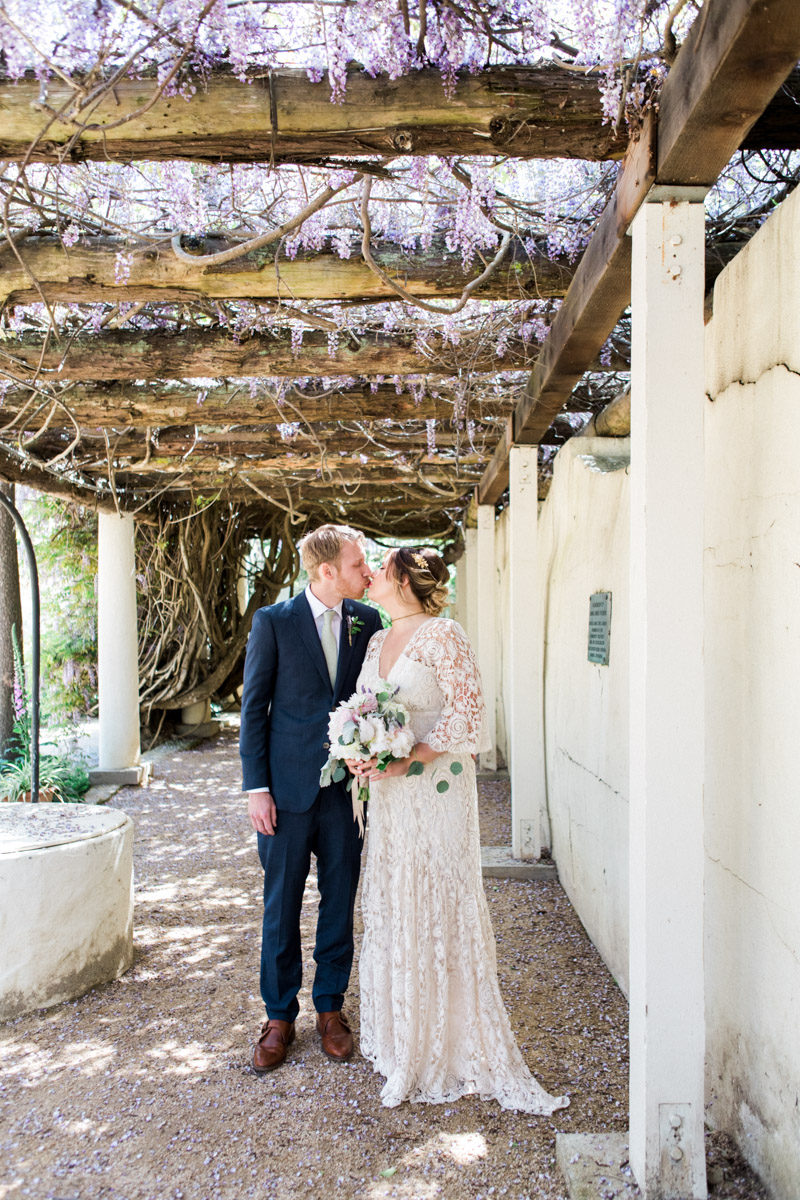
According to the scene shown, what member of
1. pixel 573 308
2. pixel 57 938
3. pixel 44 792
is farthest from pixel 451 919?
pixel 44 792

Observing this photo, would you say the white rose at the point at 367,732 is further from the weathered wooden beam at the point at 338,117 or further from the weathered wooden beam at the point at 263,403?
the weathered wooden beam at the point at 263,403

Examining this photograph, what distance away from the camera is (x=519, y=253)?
2.73 metres

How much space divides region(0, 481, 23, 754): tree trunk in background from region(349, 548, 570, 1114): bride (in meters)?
4.26

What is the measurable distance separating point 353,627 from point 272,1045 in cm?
116

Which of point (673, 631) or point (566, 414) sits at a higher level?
point (566, 414)

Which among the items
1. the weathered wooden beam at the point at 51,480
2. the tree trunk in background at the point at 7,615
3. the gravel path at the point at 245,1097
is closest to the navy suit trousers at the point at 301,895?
the gravel path at the point at 245,1097

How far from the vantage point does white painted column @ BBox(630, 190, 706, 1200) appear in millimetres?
1701

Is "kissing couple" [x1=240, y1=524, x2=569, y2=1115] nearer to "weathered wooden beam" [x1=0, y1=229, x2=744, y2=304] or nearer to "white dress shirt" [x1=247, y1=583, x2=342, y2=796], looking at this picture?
"white dress shirt" [x1=247, y1=583, x2=342, y2=796]

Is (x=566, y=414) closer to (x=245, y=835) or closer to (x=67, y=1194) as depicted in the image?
(x=245, y=835)

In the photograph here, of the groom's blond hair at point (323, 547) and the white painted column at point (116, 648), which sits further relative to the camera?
the white painted column at point (116, 648)

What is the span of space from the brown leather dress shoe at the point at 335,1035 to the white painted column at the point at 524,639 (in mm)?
1885

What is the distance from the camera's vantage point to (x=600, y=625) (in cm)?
324

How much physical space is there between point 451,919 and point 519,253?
1.96 metres

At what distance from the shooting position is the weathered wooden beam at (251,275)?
2.66 meters
